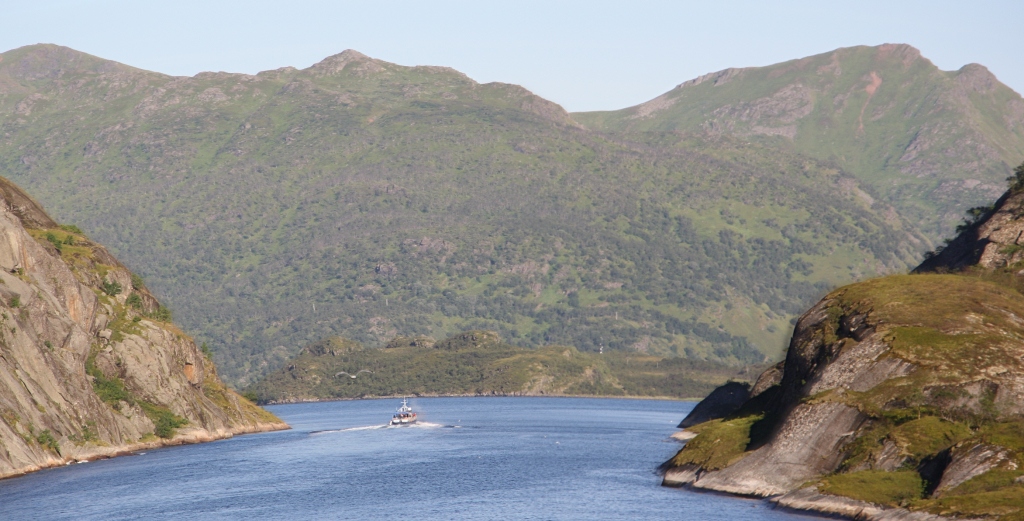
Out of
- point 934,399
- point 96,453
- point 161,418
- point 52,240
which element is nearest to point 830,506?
point 934,399

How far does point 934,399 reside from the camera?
109000 millimetres

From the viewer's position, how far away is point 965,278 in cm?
13338

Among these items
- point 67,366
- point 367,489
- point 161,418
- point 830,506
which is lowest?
point 367,489

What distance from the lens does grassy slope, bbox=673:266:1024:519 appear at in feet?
309

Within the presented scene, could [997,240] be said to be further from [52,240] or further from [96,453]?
[52,240]

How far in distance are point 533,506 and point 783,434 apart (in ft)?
79.6

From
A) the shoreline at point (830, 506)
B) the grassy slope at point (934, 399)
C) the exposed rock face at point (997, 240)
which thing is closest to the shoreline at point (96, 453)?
the grassy slope at point (934, 399)

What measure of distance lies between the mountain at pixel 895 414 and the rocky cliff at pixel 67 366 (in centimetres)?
7036

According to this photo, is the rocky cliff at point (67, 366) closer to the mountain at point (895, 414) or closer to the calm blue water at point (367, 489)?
the calm blue water at point (367, 489)

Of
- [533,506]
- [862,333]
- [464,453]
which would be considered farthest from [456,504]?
[464,453]

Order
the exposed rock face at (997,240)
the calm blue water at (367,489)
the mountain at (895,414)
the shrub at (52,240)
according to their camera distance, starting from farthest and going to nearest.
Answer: the shrub at (52,240)
the exposed rock face at (997,240)
the calm blue water at (367,489)
the mountain at (895,414)

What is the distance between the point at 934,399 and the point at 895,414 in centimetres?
371

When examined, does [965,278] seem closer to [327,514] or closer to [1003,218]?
[1003,218]

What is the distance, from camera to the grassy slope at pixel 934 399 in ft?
309
